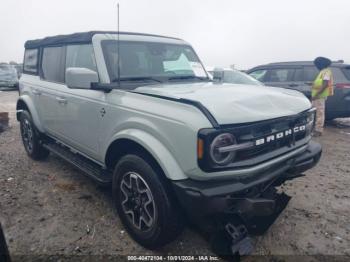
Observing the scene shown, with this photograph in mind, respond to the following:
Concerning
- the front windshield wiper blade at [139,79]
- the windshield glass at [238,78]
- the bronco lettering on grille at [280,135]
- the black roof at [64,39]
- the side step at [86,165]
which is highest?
the black roof at [64,39]

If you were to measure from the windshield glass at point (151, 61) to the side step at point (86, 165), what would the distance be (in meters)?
1.05

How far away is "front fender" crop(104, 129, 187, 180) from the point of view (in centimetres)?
223

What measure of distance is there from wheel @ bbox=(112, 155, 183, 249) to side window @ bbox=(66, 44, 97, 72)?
1307mm

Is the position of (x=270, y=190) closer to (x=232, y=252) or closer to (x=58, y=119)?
(x=232, y=252)

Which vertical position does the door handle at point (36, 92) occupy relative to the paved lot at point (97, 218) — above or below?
above

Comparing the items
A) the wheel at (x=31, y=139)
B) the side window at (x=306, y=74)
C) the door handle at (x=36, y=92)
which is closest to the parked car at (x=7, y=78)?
the wheel at (x=31, y=139)

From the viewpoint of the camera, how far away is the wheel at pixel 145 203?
239 cm

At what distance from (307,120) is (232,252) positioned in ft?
5.02

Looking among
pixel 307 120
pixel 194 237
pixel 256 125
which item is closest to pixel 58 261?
pixel 194 237

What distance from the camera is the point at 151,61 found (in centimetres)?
346

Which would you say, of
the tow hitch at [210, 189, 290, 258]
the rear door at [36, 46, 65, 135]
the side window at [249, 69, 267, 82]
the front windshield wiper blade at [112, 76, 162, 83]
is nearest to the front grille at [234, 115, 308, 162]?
the tow hitch at [210, 189, 290, 258]

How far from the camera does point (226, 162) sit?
85.8 inches

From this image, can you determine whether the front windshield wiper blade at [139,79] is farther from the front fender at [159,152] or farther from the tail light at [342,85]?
the tail light at [342,85]

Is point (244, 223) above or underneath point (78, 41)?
underneath
